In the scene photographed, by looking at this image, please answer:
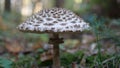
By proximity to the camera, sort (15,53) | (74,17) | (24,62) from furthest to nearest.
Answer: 1. (15,53)
2. (24,62)
3. (74,17)

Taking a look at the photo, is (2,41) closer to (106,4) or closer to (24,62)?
(24,62)

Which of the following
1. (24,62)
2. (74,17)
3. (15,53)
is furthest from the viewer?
(15,53)

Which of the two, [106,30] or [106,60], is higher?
[106,30]

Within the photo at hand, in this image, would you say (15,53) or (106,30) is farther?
(15,53)

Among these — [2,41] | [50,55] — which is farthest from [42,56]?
[2,41]

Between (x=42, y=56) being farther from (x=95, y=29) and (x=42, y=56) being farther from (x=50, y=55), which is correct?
(x=95, y=29)

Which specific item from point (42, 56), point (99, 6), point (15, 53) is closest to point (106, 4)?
point (99, 6)
